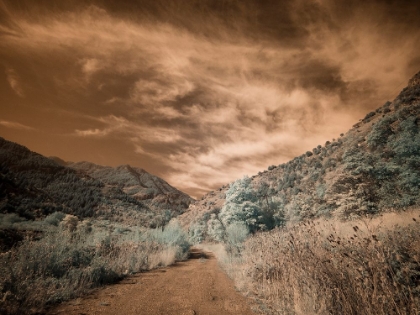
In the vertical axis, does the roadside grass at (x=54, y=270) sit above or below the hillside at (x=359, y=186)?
below

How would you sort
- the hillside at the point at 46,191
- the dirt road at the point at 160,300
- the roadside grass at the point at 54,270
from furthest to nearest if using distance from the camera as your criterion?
1. the hillside at the point at 46,191
2. the dirt road at the point at 160,300
3. the roadside grass at the point at 54,270

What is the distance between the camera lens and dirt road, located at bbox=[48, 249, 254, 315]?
488 cm

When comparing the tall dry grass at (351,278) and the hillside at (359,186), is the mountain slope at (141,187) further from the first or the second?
the tall dry grass at (351,278)

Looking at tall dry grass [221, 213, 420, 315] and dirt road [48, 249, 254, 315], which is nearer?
tall dry grass [221, 213, 420, 315]

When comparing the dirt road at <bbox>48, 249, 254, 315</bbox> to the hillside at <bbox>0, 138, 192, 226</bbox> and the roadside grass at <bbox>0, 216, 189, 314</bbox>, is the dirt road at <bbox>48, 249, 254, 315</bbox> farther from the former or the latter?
the hillside at <bbox>0, 138, 192, 226</bbox>

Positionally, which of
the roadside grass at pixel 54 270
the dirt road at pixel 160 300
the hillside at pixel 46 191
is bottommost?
the dirt road at pixel 160 300

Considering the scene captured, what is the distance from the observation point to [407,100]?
3912 centimetres

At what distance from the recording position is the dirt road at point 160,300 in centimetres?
488

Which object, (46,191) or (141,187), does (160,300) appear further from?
(141,187)

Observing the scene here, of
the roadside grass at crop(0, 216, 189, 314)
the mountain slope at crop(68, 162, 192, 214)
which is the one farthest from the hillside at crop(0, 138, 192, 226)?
the mountain slope at crop(68, 162, 192, 214)

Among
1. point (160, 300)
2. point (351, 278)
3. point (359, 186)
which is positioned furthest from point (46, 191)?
point (359, 186)

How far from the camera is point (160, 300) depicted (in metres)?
5.91

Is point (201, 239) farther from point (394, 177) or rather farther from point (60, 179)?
point (394, 177)

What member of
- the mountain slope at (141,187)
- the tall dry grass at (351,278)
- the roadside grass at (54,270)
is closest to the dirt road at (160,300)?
the roadside grass at (54,270)
